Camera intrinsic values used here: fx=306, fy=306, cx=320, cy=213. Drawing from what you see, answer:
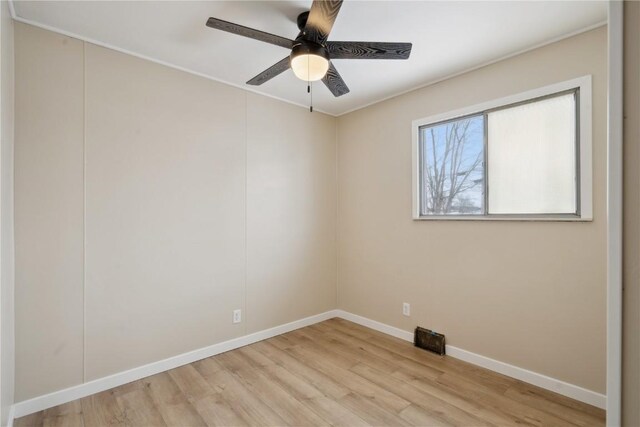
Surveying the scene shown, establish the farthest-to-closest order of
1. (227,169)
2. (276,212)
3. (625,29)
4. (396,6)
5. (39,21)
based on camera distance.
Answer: (276,212) → (227,169) → (39,21) → (396,6) → (625,29)

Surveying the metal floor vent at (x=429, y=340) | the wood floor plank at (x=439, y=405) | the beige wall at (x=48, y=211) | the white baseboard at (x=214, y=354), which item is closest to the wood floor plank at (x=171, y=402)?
the white baseboard at (x=214, y=354)

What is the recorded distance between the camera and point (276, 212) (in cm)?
340

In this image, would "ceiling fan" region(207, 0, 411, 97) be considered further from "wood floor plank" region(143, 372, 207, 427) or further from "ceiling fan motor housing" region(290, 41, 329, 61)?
"wood floor plank" region(143, 372, 207, 427)

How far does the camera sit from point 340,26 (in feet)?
6.93

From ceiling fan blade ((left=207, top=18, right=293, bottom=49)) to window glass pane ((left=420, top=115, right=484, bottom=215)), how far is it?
1.82 meters

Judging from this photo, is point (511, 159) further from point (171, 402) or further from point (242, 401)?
point (171, 402)

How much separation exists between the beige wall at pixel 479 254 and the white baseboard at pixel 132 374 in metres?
1.25

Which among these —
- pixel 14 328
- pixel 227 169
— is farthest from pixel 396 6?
pixel 14 328

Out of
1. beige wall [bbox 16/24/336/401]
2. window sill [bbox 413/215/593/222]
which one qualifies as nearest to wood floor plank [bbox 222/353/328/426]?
beige wall [bbox 16/24/336/401]

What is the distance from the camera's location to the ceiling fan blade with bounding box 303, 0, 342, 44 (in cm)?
152

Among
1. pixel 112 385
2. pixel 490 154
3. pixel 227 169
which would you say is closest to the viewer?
pixel 112 385

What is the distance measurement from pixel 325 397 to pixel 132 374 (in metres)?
1.53

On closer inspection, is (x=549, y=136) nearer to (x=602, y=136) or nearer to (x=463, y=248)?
(x=602, y=136)

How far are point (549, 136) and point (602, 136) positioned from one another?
327 mm
